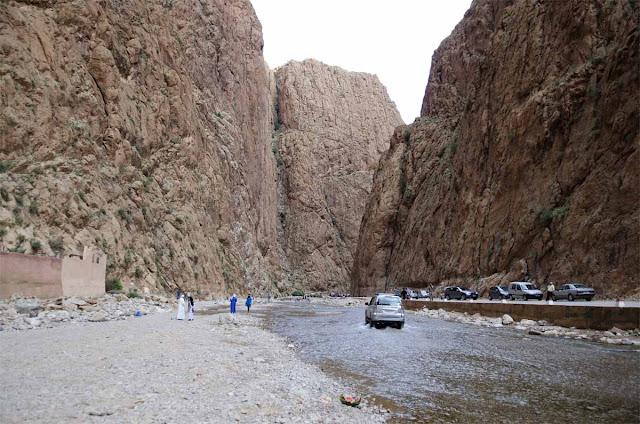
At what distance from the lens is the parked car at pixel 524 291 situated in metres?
32.1

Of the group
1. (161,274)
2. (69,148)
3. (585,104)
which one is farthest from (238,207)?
(585,104)

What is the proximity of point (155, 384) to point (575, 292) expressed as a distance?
27.2 meters

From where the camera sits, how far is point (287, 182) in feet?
396

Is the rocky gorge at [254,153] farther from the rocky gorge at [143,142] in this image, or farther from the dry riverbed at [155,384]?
the dry riverbed at [155,384]

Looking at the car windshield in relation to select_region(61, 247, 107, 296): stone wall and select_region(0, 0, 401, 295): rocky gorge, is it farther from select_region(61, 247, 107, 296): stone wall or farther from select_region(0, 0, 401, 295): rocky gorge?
select_region(0, 0, 401, 295): rocky gorge

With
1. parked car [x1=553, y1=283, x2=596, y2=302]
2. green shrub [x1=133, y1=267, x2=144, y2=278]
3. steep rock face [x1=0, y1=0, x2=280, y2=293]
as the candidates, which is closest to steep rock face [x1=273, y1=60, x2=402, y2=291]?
steep rock face [x1=0, y1=0, x2=280, y2=293]

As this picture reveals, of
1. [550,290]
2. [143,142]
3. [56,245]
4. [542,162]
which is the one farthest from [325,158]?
[550,290]

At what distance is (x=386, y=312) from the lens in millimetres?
23328

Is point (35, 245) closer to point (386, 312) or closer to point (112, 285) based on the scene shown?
point (112, 285)

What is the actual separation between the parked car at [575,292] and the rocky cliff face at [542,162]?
2.26 m

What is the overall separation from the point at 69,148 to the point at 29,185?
18.6ft

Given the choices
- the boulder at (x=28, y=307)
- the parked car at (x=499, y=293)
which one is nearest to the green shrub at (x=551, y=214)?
the parked car at (x=499, y=293)

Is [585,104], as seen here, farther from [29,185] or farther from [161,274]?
[29,185]

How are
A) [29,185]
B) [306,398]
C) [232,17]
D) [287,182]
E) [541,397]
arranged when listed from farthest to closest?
[287,182], [232,17], [29,185], [541,397], [306,398]
